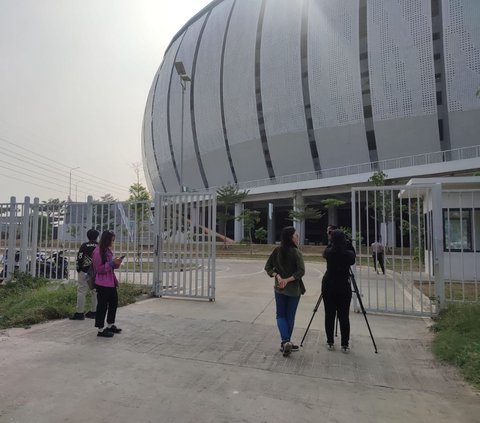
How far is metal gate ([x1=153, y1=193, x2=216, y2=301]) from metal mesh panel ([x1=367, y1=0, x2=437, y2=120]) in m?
33.3

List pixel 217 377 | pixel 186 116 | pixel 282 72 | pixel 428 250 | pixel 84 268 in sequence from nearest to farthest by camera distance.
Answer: pixel 217 377
pixel 84 268
pixel 428 250
pixel 282 72
pixel 186 116

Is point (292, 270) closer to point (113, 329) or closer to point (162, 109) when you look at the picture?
point (113, 329)

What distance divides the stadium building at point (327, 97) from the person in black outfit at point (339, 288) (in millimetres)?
22613

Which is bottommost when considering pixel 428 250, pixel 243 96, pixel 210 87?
pixel 428 250

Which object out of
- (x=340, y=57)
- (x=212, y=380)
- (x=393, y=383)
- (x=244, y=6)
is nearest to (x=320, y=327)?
(x=393, y=383)

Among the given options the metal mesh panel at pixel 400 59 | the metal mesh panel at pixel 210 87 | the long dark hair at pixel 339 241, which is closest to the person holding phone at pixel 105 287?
the long dark hair at pixel 339 241

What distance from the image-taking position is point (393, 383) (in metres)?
4.27

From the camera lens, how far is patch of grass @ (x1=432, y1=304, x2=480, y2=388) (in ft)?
15.2

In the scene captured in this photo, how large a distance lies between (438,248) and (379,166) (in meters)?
31.0

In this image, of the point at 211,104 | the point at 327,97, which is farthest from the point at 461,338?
the point at 211,104

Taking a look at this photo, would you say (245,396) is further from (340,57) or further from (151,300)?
(340,57)

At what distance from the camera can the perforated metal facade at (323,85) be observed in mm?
35312

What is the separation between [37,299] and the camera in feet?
25.7

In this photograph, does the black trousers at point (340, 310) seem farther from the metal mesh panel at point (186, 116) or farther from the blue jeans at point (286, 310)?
the metal mesh panel at point (186, 116)
